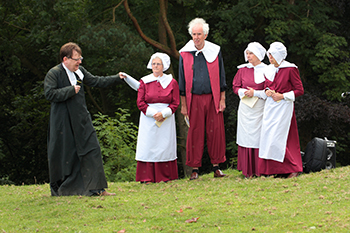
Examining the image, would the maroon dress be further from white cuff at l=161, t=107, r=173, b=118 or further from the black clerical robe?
the black clerical robe

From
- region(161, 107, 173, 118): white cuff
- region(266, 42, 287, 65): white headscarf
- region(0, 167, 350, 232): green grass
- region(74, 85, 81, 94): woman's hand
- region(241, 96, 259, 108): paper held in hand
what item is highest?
region(266, 42, 287, 65): white headscarf

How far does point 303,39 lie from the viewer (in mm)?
13836

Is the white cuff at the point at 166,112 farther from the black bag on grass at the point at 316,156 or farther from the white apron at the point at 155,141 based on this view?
the black bag on grass at the point at 316,156

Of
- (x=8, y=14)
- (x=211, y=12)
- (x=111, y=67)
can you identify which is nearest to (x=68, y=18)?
(x=111, y=67)

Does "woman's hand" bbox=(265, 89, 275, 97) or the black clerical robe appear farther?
"woman's hand" bbox=(265, 89, 275, 97)

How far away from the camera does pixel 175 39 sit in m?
15.9

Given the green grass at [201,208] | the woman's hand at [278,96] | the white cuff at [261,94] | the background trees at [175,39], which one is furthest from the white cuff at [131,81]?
the background trees at [175,39]

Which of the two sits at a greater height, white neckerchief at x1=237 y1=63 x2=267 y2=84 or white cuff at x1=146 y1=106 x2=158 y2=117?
white neckerchief at x1=237 y1=63 x2=267 y2=84

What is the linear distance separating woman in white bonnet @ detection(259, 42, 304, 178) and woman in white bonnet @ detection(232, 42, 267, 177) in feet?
0.56

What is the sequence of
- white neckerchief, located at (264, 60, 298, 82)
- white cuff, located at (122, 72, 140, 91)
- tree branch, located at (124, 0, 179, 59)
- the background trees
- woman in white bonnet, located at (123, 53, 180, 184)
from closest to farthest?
white cuff, located at (122, 72, 140, 91) → white neckerchief, located at (264, 60, 298, 82) → woman in white bonnet, located at (123, 53, 180, 184) → the background trees → tree branch, located at (124, 0, 179, 59)

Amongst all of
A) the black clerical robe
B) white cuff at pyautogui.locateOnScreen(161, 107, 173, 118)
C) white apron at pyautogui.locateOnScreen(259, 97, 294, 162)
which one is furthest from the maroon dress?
the black clerical robe

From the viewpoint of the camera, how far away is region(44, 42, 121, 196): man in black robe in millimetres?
6238

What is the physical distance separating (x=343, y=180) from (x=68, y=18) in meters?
9.97

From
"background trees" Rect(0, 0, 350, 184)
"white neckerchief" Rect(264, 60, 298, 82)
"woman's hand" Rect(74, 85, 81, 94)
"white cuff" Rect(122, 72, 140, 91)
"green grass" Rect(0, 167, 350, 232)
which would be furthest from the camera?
"background trees" Rect(0, 0, 350, 184)
